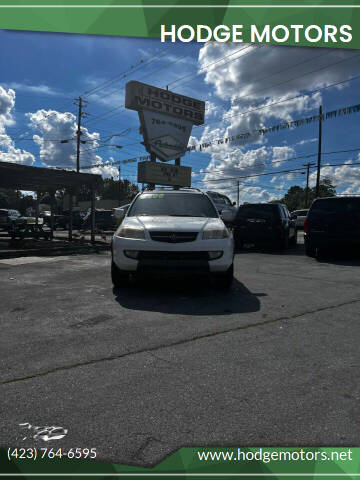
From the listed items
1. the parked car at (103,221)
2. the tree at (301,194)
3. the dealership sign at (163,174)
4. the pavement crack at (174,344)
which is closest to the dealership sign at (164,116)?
the dealership sign at (163,174)

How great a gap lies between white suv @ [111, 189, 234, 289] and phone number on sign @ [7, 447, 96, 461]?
366 centimetres

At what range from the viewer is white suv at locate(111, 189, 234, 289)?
18.0ft

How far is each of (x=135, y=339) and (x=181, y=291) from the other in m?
2.48

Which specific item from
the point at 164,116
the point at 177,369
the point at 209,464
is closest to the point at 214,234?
the point at 177,369

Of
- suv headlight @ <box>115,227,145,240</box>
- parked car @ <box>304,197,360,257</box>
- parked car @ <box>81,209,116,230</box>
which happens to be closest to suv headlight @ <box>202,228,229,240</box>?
suv headlight @ <box>115,227,145,240</box>

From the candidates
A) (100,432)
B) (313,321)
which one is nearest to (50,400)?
(100,432)

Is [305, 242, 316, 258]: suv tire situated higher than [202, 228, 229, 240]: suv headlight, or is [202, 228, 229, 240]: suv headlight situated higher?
[202, 228, 229, 240]: suv headlight

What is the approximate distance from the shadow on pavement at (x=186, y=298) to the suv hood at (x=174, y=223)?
1.04 m

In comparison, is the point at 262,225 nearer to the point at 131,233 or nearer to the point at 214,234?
the point at 214,234

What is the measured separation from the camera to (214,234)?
18.9 ft

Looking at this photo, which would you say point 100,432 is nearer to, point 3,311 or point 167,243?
point 3,311

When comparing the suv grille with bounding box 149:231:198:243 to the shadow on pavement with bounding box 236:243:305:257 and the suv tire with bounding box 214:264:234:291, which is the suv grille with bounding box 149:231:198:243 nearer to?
the suv tire with bounding box 214:264:234:291

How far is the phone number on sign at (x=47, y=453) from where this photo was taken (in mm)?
1813

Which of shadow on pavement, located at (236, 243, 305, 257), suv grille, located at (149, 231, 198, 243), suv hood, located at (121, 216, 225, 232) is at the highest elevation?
suv hood, located at (121, 216, 225, 232)
